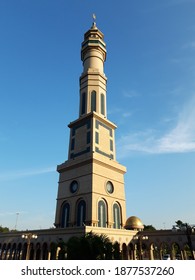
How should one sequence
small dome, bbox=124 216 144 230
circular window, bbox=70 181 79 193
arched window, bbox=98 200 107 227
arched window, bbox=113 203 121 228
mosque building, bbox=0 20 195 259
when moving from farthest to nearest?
small dome, bbox=124 216 144 230 < circular window, bbox=70 181 79 193 < arched window, bbox=113 203 121 228 < arched window, bbox=98 200 107 227 < mosque building, bbox=0 20 195 259

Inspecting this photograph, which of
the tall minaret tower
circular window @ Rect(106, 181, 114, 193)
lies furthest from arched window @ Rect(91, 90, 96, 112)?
circular window @ Rect(106, 181, 114, 193)

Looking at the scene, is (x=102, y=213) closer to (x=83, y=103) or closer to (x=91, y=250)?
(x=91, y=250)

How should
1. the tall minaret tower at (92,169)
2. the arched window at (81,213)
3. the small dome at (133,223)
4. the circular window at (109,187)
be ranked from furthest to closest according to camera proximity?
the circular window at (109,187)
the small dome at (133,223)
the tall minaret tower at (92,169)
the arched window at (81,213)

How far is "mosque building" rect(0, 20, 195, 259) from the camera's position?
116 feet

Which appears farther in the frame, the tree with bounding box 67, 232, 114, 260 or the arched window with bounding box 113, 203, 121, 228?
the arched window with bounding box 113, 203, 121, 228

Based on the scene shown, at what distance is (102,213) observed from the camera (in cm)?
3775

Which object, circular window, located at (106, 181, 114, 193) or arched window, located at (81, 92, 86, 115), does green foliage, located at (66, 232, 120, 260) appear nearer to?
circular window, located at (106, 181, 114, 193)

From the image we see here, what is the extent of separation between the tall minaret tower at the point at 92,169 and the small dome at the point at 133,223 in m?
1.00

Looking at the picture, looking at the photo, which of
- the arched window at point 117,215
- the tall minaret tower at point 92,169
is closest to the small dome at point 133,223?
the tall minaret tower at point 92,169

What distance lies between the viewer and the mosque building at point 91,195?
3531 cm

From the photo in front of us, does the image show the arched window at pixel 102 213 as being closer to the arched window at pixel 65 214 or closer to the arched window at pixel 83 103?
the arched window at pixel 65 214

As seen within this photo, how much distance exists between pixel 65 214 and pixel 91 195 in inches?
306
